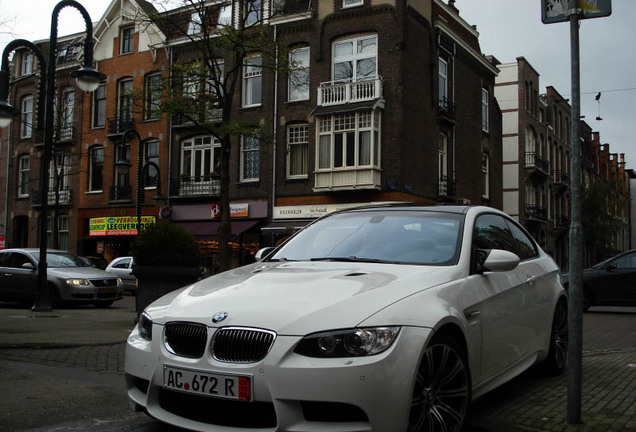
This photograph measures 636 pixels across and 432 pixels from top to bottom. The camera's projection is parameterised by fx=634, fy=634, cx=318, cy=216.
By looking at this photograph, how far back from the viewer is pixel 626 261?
49.6 feet

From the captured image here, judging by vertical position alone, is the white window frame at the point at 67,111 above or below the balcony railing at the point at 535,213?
above

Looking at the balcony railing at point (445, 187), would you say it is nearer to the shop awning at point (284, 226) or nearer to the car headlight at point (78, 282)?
the shop awning at point (284, 226)

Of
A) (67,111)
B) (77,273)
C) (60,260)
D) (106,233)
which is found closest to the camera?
(77,273)

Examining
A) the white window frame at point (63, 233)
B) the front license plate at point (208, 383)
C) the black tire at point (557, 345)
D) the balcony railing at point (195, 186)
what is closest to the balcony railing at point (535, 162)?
the balcony railing at point (195, 186)

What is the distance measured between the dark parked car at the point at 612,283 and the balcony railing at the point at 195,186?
1840 cm

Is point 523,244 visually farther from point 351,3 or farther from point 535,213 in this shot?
point 535,213

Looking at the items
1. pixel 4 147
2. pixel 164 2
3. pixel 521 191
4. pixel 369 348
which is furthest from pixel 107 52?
pixel 369 348

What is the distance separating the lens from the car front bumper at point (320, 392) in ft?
10.2

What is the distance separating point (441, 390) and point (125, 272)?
71.8 feet

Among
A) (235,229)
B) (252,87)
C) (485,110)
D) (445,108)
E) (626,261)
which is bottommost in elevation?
(626,261)

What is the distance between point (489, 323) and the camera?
4332 mm

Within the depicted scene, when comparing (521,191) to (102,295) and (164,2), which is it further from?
(102,295)

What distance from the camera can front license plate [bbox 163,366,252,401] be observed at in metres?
3.21

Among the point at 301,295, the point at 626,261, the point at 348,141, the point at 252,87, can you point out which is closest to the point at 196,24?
the point at 348,141
